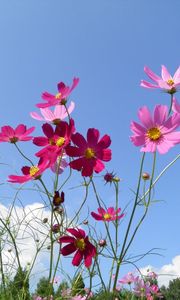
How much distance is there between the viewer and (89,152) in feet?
3.80

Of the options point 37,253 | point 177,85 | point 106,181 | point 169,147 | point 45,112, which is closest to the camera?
point 169,147

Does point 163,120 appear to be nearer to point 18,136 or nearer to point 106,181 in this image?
point 18,136

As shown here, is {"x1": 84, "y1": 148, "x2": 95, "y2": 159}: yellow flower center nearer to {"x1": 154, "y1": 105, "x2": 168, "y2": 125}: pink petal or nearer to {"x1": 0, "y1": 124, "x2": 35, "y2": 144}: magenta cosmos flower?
{"x1": 154, "y1": 105, "x2": 168, "y2": 125}: pink petal

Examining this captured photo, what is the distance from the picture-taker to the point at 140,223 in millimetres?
1133

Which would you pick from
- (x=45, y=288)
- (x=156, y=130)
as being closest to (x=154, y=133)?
(x=156, y=130)

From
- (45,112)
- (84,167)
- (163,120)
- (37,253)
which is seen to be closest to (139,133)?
(163,120)

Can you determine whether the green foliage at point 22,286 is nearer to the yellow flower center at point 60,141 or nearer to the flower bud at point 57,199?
the flower bud at point 57,199

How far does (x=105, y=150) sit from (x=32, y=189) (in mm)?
446

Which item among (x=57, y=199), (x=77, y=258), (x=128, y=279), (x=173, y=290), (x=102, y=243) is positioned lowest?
(x=77, y=258)

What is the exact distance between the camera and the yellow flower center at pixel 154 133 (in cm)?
115

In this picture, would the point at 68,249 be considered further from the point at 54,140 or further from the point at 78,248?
the point at 54,140

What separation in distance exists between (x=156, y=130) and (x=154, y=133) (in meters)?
0.01

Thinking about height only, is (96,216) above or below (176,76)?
below

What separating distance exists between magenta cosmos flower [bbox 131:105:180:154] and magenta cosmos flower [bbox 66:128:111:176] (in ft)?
0.26
